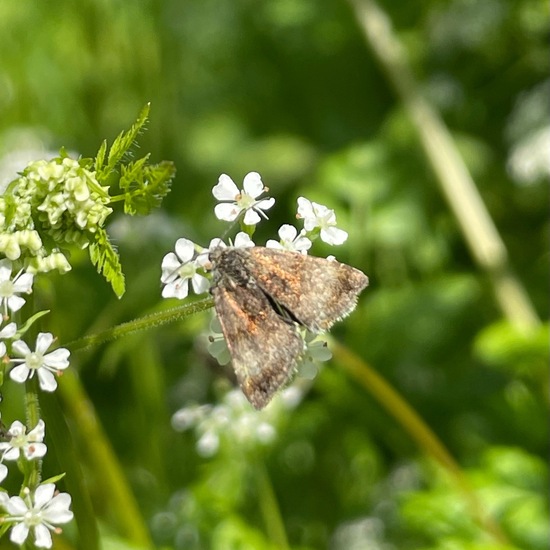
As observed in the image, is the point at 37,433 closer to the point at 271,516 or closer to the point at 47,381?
the point at 47,381

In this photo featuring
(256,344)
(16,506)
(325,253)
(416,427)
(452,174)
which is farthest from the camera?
(452,174)

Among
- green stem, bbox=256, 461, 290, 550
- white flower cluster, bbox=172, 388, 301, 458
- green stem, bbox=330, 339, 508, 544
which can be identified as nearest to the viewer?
green stem, bbox=330, 339, 508, 544

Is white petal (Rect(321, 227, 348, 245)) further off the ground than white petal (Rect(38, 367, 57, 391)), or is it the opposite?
white petal (Rect(321, 227, 348, 245))

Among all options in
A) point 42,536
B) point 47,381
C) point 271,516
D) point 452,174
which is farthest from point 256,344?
point 452,174

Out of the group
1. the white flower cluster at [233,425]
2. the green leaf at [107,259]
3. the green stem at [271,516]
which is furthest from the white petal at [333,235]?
the green stem at [271,516]

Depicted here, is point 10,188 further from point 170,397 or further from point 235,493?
point 170,397

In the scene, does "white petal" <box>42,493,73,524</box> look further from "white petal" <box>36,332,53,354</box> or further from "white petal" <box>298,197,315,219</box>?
"white petal" <box>298,197,315,219</box>

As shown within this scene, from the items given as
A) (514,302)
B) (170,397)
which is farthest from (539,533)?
(170,397)

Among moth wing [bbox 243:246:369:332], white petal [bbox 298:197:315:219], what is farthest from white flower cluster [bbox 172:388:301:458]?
white petal [bbox 298:197:315:219]
